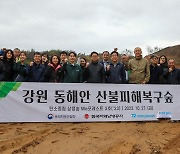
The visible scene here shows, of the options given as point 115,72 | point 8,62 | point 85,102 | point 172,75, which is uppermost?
point 8,62

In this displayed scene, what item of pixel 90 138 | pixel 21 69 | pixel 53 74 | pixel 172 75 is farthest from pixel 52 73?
pixel 172 75

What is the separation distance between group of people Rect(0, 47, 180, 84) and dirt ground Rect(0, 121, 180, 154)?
1135 mm

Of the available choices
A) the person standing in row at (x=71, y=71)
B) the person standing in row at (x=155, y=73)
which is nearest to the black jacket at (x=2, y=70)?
the person standing in row at (x=71, y=71)

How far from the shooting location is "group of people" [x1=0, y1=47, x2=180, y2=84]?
6.80 m

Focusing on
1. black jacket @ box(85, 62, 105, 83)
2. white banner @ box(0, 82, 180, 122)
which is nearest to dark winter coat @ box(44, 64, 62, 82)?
white banner @ box(0, 82, 180, 122)

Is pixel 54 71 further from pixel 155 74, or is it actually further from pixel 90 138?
pixel 155 74

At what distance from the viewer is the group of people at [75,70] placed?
6.80 m

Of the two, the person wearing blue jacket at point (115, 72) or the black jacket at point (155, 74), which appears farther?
the black jacket at point (155, 74)

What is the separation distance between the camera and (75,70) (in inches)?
271

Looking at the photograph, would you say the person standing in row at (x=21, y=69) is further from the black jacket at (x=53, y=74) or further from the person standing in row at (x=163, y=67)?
the person standing in row at (x=163, y=67)

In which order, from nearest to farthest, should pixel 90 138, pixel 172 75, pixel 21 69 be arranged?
1. pixel 90 138
2. pixel 21 69
3. pixel 172 75

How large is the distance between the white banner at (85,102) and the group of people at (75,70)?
252 mm

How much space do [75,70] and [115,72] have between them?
39.7 inches

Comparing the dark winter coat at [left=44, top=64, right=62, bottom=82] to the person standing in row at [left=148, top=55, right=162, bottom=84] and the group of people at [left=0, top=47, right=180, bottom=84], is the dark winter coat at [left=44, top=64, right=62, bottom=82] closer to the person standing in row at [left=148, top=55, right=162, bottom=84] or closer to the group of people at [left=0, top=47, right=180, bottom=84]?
the group of people at [left=0, top=47, right=180, bottom=84]
